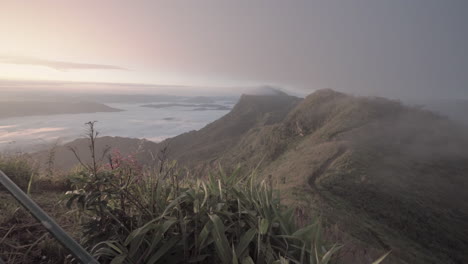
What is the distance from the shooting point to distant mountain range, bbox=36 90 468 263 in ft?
40.2

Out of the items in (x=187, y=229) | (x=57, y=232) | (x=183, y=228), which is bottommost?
(x=187, y=229)

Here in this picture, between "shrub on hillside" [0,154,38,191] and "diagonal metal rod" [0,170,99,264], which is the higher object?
"diagonal metal rod" [0,170,99,264]

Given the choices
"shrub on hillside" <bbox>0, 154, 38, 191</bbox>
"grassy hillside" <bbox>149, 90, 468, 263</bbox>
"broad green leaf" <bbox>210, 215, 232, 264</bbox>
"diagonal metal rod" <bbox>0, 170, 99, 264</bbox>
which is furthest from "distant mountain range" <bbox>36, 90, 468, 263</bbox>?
"diagonal metal rod" <bbox>0, 170, 99, 264</bbox>

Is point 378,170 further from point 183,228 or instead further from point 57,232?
point 57,232

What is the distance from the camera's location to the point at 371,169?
27922mm

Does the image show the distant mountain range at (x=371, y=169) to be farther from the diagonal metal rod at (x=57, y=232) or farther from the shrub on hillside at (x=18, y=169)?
the diagonal metal rod at (x=57, y=232)

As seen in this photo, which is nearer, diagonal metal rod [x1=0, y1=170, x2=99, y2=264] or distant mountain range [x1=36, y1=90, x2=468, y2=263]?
diagonal metal rod [x1=0, y1=170, x2=99, y2=264]

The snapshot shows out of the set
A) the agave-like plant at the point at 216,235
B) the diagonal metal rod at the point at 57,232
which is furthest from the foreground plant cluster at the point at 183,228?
the diagonal metal rod at the point at 57,232

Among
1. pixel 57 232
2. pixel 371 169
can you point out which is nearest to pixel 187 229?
pixel 57 232

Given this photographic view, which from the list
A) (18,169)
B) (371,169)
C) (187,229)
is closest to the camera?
(187,229)

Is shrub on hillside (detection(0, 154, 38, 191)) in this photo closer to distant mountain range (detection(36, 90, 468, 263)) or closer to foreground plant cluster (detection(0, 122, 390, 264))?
distant mountain range (detection(36, 90, 468, 263))

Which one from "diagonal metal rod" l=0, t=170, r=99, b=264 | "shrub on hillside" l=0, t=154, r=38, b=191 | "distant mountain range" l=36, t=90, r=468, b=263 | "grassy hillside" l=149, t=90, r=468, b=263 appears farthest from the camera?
"grassy hillside" l=149, t=90, r=468, b=263

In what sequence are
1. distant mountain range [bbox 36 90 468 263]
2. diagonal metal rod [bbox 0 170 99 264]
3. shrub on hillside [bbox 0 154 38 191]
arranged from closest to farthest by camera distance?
diagonal metal rod [bbox 0 170 99 264] < shrub on hillside [bbox 0 154 38 191] < distant mountain range [bbox 36 90 468 263]

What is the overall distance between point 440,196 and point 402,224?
481 inches
